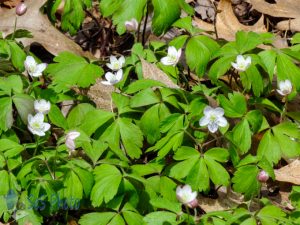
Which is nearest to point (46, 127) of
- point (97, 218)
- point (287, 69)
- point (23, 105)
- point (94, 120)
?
point (23, 105)

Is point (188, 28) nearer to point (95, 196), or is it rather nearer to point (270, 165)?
point (270, 165)

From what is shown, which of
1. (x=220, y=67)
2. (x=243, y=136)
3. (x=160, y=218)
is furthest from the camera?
(x=220, y=67)

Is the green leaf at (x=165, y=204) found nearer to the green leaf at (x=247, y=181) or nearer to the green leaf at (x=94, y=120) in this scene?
the green leaf at (x=247, y=181)

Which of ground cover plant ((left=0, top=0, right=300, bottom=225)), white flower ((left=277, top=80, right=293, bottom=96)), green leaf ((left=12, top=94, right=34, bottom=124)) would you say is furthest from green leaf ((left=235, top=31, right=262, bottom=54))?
green leaf ((left=12, top=94, right=34, bottom=124))

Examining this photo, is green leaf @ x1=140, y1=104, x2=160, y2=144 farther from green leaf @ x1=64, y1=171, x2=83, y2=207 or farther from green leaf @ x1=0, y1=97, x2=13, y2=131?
green leaf @ x1=0, y1=97, x2=13, y2=131

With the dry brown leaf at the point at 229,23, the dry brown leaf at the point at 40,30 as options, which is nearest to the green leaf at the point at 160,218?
the dry brown leaf at the point at 40,30

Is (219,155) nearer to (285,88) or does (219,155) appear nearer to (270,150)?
(270,150)

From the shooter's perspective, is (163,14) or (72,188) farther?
(163,14)
